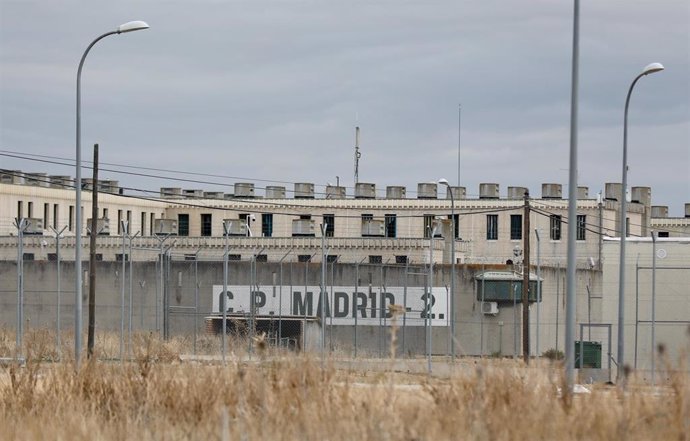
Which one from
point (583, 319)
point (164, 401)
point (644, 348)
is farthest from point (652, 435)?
point (583, 319)

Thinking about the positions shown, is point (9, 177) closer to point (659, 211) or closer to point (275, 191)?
point (275, 191)

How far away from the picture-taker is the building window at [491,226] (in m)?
77.0

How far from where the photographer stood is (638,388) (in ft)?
49.2

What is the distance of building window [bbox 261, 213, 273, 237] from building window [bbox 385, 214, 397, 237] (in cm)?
721

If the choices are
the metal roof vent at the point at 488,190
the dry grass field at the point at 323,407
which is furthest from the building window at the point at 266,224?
the dry grass field at the point at 323,407

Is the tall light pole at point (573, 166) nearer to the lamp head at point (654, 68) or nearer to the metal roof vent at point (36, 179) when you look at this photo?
the lamp head at point (654, 68)

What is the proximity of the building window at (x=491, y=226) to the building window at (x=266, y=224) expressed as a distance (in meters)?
13.5

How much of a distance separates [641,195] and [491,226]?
1765 cm

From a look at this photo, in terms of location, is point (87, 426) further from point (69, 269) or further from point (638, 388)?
point (69, 269)

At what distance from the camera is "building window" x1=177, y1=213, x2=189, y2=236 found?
3282 inches

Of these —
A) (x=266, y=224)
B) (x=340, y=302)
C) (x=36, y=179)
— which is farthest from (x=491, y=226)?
(x=340, y=302)

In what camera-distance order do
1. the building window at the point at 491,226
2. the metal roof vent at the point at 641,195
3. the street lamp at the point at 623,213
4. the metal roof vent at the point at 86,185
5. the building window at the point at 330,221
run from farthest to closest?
1. the metal roof vent at the point at 641,195
2. the metal roof vent at the point at 86,185
3. the building window at the point at 330,221
4. the building window at the point at 491,226
5. the street lamp at the point at 623,213

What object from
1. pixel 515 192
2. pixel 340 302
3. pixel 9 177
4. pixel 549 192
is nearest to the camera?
pixel 340 302

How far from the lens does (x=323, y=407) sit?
48.8 feet
